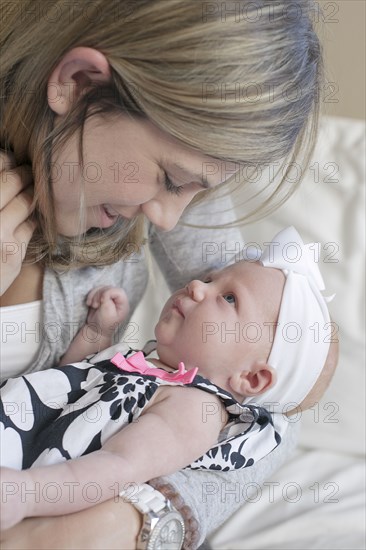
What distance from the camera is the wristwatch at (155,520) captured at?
3.51ft

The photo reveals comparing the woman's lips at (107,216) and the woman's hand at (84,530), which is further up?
the woman's lips at (107,216)

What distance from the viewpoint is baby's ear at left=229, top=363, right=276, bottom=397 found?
1.29 m

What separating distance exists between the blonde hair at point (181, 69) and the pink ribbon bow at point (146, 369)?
299mm

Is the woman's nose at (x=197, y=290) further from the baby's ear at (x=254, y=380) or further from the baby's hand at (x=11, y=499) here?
the baby's hand at (x=11, y=499)

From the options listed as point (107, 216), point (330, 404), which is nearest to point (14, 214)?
point (107, 216)

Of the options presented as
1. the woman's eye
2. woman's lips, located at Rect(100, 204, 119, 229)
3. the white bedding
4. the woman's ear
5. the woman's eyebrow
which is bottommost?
the white bedding

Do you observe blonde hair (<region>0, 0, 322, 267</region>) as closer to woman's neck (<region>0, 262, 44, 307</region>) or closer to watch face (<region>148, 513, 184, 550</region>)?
woman's neck (<region>0, 262, 44, 307</region>)

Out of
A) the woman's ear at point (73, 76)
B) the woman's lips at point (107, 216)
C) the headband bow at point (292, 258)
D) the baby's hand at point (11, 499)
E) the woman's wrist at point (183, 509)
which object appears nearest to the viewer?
the baby's hand at point (11, 499)

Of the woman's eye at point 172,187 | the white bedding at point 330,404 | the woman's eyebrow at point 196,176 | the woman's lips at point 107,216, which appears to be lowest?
the white bedding at point 330,404

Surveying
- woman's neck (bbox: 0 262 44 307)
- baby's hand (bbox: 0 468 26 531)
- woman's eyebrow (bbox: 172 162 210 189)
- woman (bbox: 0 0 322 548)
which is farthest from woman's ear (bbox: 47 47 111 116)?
baby's hand (bbox: 0 468 26 531)

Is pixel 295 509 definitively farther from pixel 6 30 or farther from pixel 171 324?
pixel 6 30

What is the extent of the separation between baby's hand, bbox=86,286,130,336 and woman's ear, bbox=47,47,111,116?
40 centimetres

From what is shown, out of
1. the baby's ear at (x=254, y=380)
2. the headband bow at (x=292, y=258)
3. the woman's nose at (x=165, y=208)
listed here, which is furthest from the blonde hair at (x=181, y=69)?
the baby's ear at (x=254, y=380)

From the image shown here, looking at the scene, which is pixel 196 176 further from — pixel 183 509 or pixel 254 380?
pixel 183 509
